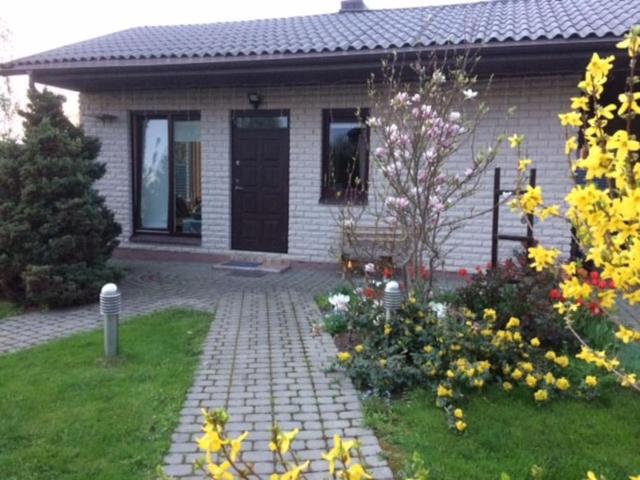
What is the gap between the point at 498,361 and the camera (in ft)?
13.6

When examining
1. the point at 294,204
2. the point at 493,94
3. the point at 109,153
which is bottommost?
the point at 294,204

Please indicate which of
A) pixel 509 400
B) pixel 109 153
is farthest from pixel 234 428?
pixel 109 153

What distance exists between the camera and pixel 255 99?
9031 mm

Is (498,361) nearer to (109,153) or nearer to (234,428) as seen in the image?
(234,428)

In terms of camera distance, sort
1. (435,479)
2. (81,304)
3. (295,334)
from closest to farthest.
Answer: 1. (435,479)
2. (295,334)
3. (81,304)

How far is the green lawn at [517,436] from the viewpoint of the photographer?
298 centimetres

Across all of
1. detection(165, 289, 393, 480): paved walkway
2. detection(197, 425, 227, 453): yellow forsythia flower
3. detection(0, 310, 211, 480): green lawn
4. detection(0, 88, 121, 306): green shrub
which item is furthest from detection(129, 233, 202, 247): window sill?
detection(197, 425, 227, 453): yellow forsythia flower

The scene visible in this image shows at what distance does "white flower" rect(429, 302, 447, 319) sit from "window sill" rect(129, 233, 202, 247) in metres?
5.62

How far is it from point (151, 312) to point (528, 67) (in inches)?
222

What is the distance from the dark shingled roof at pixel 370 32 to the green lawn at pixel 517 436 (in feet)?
13.6

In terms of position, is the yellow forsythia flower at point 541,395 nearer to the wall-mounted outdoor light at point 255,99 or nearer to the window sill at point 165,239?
the wall-mounted outdoor light at point 255,99

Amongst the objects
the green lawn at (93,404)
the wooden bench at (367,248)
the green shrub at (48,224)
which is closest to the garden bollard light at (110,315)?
the green lawn at (93,404)

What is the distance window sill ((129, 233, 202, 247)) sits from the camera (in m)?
9.85

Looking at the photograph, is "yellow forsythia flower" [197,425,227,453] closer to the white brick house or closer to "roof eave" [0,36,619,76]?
"roof eave" [0,36,619,76]
